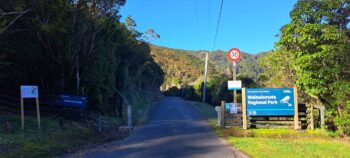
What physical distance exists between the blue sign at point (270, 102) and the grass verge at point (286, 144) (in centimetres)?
93

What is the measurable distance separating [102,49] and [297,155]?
16033 mm

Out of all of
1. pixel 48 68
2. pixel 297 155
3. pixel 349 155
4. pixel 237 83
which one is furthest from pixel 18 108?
pixel 349 155

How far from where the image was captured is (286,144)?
1231cm

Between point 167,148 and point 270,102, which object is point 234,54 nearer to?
point 270,102

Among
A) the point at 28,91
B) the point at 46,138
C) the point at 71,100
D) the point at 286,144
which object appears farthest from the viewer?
the point at 71,100

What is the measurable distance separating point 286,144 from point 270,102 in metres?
4.74

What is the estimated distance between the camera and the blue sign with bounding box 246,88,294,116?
54.8ft

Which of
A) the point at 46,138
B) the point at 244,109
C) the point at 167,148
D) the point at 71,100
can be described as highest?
the point at 71,100

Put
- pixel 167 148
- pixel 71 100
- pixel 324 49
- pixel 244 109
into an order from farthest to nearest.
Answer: pixel 71 100 < pixel 244 109 < pixel 324 49 < pixel 167 148

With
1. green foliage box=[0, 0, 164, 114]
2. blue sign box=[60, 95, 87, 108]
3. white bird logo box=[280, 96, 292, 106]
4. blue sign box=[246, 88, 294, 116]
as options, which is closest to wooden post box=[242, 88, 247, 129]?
blue sign box=[246, 88, 294, 116]

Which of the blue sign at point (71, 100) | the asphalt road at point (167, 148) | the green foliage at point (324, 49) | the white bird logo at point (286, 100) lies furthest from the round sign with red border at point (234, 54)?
the blue sign at point (71, 100)

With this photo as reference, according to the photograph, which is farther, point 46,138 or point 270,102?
point 270,102

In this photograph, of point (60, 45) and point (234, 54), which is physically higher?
point (60, 45)

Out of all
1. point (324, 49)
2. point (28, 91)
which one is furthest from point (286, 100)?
point (28, 91)
